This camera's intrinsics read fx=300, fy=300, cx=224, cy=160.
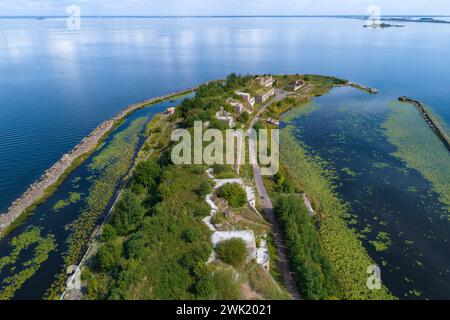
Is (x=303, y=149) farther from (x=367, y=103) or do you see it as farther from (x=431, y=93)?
(x=431, y=93)

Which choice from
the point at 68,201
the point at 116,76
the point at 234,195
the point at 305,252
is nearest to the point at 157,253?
the point at 234,195

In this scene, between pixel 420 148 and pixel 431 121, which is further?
pixel 431 121

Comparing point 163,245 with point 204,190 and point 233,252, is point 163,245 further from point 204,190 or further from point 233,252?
point 204,190

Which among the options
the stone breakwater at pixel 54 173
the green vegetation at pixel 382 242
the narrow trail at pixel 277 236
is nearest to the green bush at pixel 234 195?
the narrow trail at pixel 277 236

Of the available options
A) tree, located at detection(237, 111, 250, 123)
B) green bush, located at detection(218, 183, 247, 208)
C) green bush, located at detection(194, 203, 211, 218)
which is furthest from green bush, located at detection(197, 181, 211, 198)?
tree, located at detection(237, 111, 250, 123)

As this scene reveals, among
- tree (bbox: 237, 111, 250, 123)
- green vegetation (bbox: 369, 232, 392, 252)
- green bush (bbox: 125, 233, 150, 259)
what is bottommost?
green vegetation (bbox: 369, 232, 392, 252)

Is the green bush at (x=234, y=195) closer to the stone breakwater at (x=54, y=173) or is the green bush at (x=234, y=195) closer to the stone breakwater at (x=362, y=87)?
the stone breakwater at (x=54, y=173)

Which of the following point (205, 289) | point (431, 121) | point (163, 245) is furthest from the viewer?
point (431, 121)

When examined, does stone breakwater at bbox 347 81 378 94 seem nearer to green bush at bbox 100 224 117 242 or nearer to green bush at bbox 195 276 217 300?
green bush at bbox 195 276 217 300
